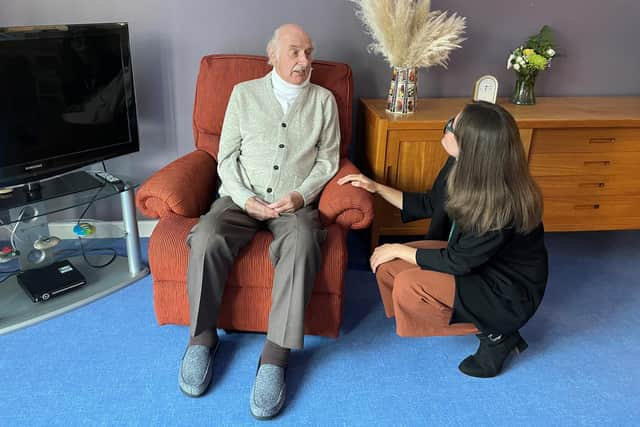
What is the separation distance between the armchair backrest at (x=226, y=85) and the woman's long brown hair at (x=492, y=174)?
0.82 metres

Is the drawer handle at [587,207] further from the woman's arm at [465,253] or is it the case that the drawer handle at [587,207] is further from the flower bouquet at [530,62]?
the woman's arm at [465,253]

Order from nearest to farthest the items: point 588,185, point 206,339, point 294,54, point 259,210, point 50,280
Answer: point 206,339, point 259,210, point 294,54, point 50,280, point 588,185

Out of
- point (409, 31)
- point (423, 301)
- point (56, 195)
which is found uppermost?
point (409, 31)

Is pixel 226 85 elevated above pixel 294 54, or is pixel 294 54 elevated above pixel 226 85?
pixel 294 54

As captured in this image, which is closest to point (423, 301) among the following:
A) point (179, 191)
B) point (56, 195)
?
point (179, 191)

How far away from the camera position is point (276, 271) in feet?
5.81

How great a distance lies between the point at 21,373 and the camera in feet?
5.90

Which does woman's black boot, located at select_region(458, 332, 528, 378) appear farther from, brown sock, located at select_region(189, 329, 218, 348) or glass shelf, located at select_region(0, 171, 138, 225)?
glass shelf, located at select_region(0, 171, 138, 225)

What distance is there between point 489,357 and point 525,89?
4.46 feet

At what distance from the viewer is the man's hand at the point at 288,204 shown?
1.95m

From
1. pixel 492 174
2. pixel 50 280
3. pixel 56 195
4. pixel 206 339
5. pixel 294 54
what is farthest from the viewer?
pixel 50 280

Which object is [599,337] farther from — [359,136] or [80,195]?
[80,195]

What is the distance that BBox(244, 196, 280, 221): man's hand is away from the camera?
1.93m

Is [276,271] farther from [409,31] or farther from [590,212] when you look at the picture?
[590,212]
